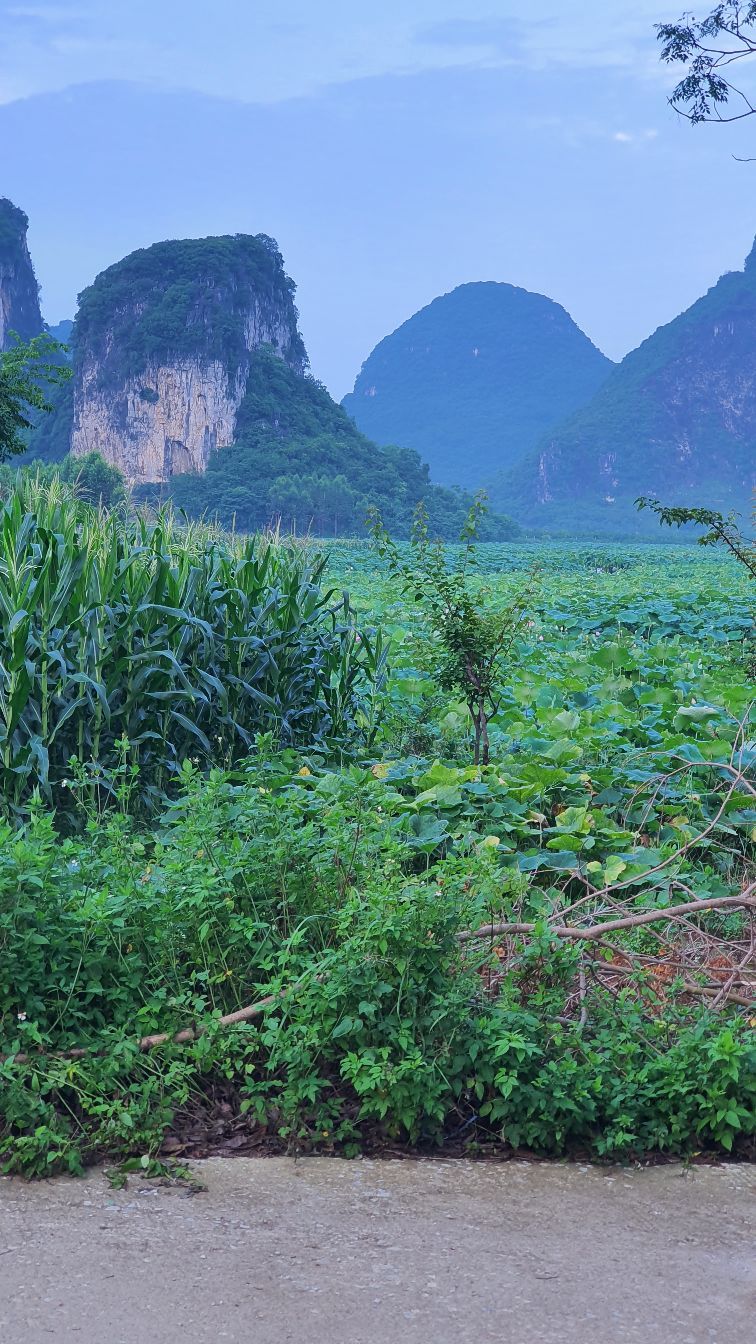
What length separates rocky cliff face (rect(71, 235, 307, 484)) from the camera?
8412cm

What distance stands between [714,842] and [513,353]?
162299mm

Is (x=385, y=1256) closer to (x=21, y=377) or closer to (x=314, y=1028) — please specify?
(x=314, y=1028)

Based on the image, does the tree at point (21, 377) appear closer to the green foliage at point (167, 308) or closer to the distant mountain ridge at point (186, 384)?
the distant mountain ridge at point (186, 384)

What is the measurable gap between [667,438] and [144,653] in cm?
11634

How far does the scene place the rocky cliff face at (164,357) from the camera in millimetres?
84125

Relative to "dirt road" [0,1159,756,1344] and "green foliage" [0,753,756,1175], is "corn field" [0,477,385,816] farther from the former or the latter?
"dirt road" [0,1159,756,1344]

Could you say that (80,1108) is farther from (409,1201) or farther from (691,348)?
(691,348)

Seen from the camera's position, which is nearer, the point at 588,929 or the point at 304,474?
the point at 588,929

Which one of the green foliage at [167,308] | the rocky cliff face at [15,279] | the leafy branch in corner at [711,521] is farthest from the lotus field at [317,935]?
the rocky cliff face at [15,279]

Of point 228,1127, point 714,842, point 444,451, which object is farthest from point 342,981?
point 444,451

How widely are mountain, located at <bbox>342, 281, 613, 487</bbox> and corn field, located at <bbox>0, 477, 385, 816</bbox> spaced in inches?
5588

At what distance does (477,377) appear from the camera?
160500 mm

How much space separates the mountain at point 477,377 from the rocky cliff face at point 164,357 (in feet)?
208

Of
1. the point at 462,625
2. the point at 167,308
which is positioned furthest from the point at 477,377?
the point at 462,625
